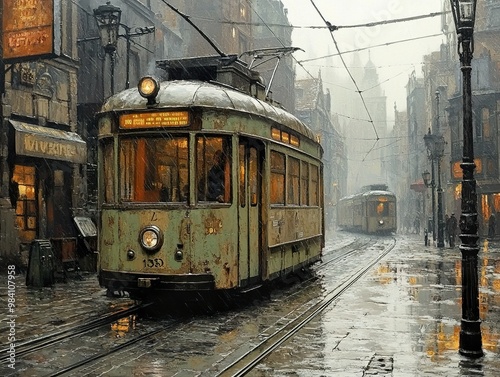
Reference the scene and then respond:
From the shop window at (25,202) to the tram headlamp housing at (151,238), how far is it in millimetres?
9548

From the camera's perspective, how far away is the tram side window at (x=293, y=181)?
492 inches

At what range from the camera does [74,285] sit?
47.3 feet

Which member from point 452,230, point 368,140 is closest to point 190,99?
point 452,230

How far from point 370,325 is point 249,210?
2.67 meters

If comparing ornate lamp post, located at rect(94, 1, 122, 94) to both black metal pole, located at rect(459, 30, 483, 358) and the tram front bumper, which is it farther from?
black metal pole, located at rect(459, 30, 483, 358)

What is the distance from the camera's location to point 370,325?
9266 millimetres

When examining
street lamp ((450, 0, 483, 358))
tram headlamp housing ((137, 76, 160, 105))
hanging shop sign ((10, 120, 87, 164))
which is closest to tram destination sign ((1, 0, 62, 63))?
hanging shop sign ((10, 120, 87, 164))

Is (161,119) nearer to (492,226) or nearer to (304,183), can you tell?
(304,183)

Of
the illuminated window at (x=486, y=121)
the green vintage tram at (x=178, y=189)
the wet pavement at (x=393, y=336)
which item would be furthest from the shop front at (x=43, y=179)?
the illuminated window at (x=486, y=121)

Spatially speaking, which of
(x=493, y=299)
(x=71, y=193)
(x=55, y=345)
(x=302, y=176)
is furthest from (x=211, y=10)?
(x=55, y=345)

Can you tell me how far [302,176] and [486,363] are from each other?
23.3ft

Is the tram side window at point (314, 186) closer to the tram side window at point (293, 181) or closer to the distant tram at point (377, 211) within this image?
the tram side window at point (293, 181)

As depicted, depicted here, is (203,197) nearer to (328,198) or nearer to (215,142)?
(215,142)

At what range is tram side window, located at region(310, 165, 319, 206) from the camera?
1478 centimetres
